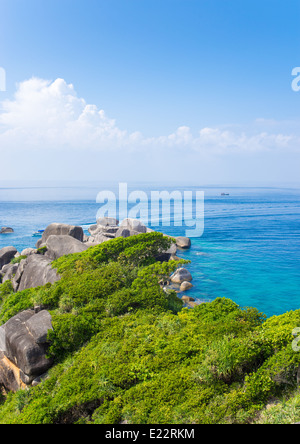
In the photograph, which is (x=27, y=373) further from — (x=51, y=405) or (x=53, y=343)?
(x=51, y=405)

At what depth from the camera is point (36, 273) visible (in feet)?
78.8

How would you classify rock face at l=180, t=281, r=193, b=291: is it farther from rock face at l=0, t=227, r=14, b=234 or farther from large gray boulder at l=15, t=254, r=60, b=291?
rock face at l=0, t=227, r=14, b=234

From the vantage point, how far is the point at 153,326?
45.1ft

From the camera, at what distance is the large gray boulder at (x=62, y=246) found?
26.9 metres

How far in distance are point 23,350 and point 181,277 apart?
75.3 ft

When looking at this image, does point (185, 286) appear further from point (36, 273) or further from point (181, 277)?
point (36, 273)

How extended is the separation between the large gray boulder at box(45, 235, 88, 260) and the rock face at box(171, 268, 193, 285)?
12.3 metres

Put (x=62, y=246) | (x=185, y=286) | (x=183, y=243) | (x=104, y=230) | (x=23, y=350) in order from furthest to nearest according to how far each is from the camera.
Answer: (x=104, y=230), (x=183, y=243), (x=185, y=286), (x=62, y=246), (x=23, y=350)

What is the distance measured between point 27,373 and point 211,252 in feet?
125

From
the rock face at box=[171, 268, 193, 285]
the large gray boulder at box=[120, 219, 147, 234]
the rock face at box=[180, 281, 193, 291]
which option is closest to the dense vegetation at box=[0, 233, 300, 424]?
the rock face at box=[180, 281, 193, 291]

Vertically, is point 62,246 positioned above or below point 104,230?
above

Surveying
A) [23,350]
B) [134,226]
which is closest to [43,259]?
[23,350]

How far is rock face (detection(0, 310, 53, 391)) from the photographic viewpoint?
1341 cm

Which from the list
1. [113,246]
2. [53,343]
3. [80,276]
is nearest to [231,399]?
[53,343]
